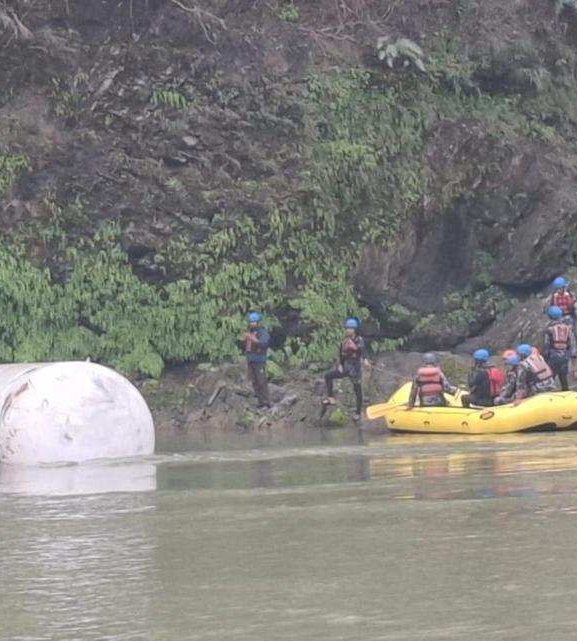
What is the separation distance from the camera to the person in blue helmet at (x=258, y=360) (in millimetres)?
24375

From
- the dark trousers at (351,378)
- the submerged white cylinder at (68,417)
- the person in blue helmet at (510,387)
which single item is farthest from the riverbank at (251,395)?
the submerged white cylinder at (68,417)

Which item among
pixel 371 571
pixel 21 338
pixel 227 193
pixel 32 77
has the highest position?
pixel 32 77

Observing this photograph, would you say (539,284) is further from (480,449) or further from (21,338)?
(480,449)

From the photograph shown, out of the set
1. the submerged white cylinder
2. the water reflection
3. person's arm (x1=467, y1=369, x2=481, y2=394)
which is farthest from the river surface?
person's arm (x1=467, y1=369, x2=481, y2=394)

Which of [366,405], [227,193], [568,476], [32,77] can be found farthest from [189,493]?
[32,77]

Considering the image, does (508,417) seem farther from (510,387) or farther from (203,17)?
(203,17)

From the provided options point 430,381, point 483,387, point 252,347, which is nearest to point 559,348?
point 483,387

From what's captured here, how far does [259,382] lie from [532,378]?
15.1 feet

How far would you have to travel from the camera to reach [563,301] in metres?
25.9

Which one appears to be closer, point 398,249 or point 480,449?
point 480,449

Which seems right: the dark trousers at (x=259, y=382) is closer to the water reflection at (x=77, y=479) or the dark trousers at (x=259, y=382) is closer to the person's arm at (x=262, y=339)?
the person's arm at (x=262, y=339)

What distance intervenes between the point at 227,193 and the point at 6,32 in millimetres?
4831

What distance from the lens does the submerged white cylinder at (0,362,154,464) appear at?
16.6 metres

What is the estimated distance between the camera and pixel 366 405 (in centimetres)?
2520
